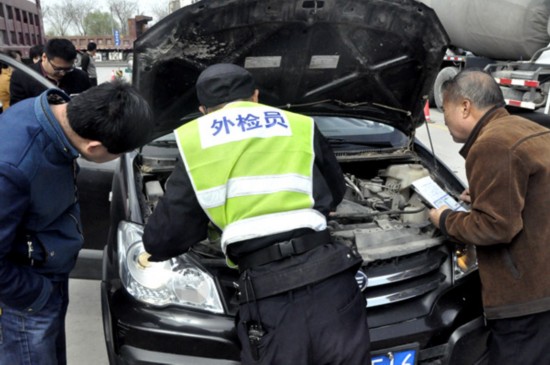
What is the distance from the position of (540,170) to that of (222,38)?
1560 millimetres

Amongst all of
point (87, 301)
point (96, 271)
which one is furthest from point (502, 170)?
point (87, 301)

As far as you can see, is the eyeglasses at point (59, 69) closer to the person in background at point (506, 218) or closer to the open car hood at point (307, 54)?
the open car hood at point (307, 54)

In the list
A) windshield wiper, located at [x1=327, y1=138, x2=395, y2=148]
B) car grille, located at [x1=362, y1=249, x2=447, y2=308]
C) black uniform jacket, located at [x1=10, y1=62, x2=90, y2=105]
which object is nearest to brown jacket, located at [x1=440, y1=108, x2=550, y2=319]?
car grille, located at [x1=362, y1=249, x2=447, y2=308]

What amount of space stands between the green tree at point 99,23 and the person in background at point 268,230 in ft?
197

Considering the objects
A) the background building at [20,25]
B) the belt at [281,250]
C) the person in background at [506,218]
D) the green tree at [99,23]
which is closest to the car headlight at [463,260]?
the person in background at [506,218]

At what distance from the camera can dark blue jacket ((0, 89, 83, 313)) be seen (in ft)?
4.80

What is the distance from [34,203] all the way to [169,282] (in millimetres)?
590

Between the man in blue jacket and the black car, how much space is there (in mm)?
284

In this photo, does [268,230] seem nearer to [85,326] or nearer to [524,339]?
[524,339]

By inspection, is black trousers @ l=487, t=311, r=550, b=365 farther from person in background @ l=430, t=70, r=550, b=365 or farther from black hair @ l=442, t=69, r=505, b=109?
black hair @ l=442, t=69, r=505, b=109

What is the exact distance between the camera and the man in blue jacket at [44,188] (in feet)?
4.87

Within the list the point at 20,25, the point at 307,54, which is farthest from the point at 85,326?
the point at 20,25

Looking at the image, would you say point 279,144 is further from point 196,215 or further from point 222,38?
point 222,38

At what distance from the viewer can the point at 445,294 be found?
2074mm
